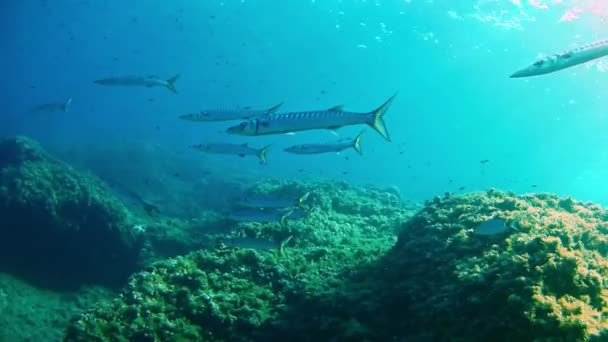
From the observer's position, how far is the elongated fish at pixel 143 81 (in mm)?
13195

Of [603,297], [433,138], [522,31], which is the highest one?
[433,138]

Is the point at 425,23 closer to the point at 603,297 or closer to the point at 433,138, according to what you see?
the point at 603,297

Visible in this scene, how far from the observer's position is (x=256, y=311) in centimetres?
680

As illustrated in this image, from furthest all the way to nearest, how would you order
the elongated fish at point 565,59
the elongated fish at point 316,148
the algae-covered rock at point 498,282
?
the elongated fish at point 316,148 → the elongated fish at point 565,59 → the algae-covered rock at point 498,282

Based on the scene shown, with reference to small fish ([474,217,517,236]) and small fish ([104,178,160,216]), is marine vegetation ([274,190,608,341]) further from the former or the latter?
small fish ([104,178,160,216])

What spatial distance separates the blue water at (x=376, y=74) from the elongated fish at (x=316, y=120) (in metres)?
3.28

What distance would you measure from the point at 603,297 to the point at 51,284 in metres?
13.8

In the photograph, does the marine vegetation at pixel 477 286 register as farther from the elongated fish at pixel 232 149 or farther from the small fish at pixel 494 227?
the elongated fish at pixel 232 149

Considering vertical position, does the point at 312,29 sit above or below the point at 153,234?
above

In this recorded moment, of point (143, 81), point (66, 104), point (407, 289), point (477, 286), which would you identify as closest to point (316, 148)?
point (407, 289)

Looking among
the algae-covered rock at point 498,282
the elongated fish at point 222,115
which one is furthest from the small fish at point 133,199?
the algae-covered rock at point 498,282

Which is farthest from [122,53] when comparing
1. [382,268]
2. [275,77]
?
[382,268]

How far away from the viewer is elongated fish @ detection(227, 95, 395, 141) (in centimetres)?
668

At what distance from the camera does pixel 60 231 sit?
1277 cm
